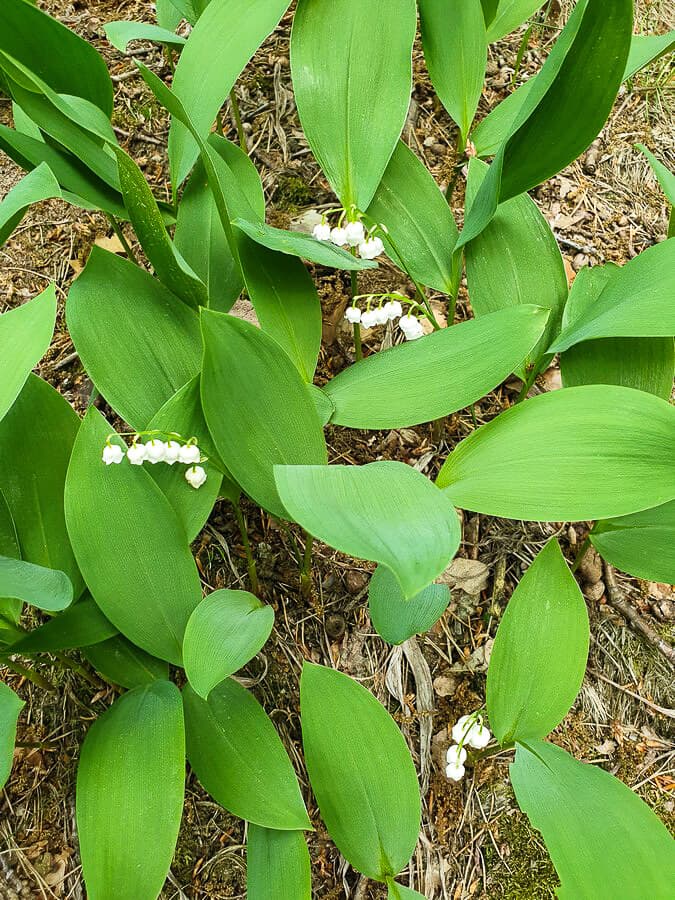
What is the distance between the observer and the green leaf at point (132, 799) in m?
0.97

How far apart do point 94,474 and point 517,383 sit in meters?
0.96

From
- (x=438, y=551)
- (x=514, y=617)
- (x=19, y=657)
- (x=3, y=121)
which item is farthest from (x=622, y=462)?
(x=3, y=121)

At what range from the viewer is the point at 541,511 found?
101 cm

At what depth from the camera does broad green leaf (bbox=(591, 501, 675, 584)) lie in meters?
1.18

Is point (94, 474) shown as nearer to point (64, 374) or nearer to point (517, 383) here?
point (64, 374)

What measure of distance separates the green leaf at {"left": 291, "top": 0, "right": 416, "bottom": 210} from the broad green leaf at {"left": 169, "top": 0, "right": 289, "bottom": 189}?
79mm

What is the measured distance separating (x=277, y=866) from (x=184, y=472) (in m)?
0.63

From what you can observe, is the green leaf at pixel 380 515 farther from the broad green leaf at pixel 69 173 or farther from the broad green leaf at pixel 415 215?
the broad green leaf at pixel 69 173

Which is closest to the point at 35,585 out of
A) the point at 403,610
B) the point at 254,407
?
the point at 254,407

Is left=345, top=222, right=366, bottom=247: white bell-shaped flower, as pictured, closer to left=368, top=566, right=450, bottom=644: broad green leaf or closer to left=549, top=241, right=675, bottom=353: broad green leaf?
left=549, top=241, right=675, bottom=353: broad green leaf

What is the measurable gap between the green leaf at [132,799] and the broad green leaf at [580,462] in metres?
0.57

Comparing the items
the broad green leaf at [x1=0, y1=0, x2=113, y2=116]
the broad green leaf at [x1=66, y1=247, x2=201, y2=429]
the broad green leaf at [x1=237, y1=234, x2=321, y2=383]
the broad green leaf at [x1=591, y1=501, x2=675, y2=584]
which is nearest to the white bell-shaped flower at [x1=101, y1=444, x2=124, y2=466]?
the broad green leaf at [x1=66, y1=247, x2=201, y2=429]

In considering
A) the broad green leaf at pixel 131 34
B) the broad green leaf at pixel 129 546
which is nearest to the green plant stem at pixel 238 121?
the broad green leaf at pixel 131 34

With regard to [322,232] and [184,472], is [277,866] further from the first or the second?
[322,232]
